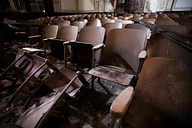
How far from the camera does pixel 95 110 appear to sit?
148cm

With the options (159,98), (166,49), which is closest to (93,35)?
(166,49)

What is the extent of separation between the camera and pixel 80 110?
1489 millimetres

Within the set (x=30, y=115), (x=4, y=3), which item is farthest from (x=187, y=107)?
(x=4, y=3)

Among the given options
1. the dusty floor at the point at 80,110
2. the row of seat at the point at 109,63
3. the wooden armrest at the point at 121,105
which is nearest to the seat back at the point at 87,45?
the row of seat at the point at 109,63

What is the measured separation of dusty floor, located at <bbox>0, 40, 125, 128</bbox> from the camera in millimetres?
1310

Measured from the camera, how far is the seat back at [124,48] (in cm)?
143

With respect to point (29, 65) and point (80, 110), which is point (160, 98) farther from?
point (29, 65)

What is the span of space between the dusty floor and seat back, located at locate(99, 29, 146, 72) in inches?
23.6

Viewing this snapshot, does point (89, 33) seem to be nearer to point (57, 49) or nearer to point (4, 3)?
point (57, 49)

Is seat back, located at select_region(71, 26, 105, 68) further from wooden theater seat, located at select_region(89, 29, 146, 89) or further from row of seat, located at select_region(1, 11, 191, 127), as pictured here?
wooden theater seat, located at select_region(89, 29, 146, 89)

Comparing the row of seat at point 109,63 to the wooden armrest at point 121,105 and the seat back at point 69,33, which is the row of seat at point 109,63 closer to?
the wooden armrest at point 121,105

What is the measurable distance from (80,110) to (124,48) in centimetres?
119

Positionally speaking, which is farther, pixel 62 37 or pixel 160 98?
pixel 62 37

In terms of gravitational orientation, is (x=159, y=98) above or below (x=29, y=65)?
above
